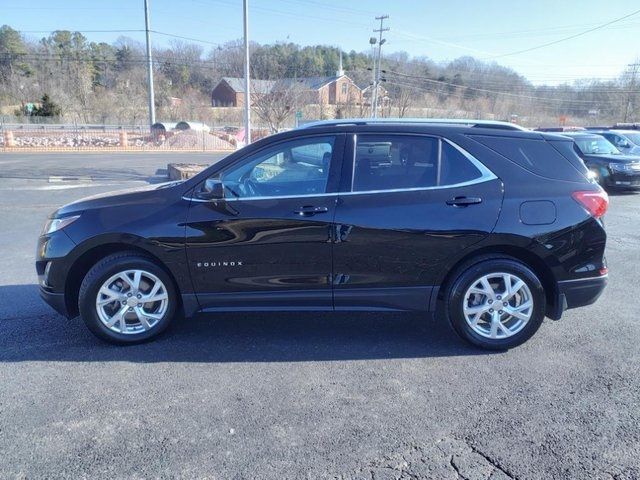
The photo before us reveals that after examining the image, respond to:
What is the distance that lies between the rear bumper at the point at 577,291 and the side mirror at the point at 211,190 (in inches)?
111

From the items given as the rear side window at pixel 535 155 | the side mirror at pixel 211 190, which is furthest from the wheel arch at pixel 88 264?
the rear side window at pixel 535 155

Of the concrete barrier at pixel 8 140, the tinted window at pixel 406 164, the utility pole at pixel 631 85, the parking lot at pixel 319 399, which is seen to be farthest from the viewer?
the utility pole at pixel 631 85

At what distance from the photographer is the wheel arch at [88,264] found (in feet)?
13.1

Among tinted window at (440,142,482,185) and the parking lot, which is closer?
the parking lot

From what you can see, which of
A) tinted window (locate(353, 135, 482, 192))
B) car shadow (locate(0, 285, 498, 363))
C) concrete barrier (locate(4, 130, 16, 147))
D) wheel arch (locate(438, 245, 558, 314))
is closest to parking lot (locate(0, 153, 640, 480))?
car shadow (locate(0, 285, 498, 363))

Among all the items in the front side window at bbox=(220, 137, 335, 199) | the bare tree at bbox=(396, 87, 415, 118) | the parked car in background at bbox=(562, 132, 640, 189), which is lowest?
the parked car in background at bbox=(562, 132, 640, 189)

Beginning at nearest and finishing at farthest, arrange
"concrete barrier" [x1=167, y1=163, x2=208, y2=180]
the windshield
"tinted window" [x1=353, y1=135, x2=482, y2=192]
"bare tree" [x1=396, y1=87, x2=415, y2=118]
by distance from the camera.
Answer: "tinted window" [x1=353, y1=135, x2=482, y2=192]
"concrete barrier" [x1=167, y1=163, x2=208, y2=180]
the windshield
"bare tree" [x1=396, y1=87, x2=415, y2=118]

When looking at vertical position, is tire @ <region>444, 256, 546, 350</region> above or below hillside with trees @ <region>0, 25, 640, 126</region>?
below

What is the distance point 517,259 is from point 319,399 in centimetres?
199

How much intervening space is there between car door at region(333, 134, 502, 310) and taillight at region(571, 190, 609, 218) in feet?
2.16

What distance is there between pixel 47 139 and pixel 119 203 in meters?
36.0

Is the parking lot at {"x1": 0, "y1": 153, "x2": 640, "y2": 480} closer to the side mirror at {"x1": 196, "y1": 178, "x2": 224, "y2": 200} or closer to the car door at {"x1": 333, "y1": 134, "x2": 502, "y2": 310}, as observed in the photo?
the car door at {"x1": 333, "y1": 134, "x2": 502, "y2": 310}

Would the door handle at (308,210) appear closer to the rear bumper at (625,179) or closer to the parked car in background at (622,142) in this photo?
the rear bumper at (625,179)

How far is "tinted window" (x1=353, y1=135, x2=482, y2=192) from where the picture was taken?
3.92 metres
